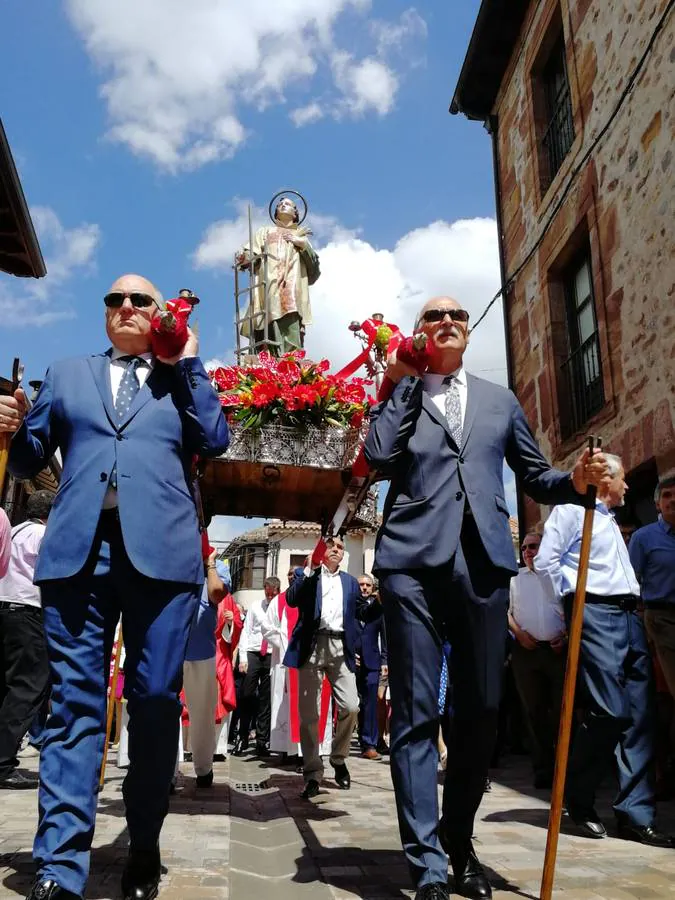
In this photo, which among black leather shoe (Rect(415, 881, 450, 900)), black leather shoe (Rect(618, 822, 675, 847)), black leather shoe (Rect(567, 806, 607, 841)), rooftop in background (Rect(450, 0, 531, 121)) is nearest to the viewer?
black leather shoe (Rect(415, 881, 450, 900))

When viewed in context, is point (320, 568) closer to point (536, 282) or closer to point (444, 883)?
point (444, 883)

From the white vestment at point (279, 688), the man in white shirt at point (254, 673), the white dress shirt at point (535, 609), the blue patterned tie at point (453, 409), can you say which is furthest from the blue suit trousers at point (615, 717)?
the man in white shirt at point (254, 673)

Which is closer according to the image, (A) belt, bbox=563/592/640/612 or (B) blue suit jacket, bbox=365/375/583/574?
(B) blue suit jacket, bbox=365/375/583/574

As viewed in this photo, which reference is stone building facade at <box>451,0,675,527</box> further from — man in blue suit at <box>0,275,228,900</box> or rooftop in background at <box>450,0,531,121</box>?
man in blue suit at <box>0,275,228,900</box>

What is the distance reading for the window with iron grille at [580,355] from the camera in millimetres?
9039

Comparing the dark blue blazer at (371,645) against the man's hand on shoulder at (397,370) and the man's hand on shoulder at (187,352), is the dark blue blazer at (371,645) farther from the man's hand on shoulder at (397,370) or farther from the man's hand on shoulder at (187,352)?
the man's hand on shoulder at (187,352)

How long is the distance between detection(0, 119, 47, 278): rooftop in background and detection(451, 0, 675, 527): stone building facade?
6888 mm

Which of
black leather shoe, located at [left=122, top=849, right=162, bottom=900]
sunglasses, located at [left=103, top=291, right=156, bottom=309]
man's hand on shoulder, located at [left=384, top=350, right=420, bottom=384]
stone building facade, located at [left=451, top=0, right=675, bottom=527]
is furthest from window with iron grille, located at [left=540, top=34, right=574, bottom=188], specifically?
black leather shoe, located at [left=122, top=849, right=162, bottom=900]

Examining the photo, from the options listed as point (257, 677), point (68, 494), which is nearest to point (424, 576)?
point (68, 494)

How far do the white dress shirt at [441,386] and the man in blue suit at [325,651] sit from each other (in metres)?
3.07

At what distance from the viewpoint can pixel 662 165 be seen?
7207 millimetres

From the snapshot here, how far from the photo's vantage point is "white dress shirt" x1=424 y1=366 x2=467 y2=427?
3203 mm

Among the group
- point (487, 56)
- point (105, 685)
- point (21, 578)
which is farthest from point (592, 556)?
point (487, 56)


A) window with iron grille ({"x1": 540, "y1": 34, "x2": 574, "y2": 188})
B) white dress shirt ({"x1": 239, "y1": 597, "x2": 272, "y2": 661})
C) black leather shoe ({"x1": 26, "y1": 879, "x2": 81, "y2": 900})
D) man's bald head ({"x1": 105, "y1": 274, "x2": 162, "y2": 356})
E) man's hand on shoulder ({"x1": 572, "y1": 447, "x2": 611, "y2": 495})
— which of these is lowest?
black leather shoe ({"x1": 26, "y1": 879, "x2": 81, "y2": 900})
